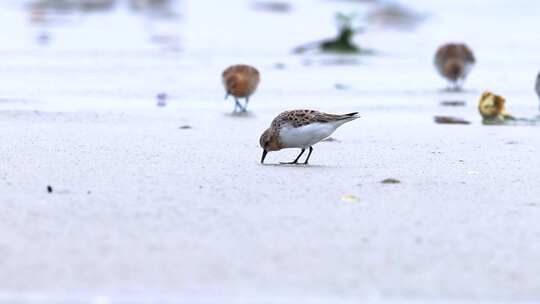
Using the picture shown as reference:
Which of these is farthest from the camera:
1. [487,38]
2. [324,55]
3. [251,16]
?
[251,16]

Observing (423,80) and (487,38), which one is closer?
(423,80)

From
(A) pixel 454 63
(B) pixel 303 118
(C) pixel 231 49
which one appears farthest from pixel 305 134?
(C) pixel 231 49

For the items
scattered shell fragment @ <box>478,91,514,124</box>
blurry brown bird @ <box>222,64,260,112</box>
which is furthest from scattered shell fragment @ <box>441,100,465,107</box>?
blurry brown bird @ <box>222,64,260,112</box>

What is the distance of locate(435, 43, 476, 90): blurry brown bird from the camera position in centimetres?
1495

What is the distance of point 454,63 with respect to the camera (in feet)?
49.0

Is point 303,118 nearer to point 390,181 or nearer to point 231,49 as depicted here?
point 390,181

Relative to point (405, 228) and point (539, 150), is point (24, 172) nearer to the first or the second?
point (405, 228)

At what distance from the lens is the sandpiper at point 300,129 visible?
27.7 feet

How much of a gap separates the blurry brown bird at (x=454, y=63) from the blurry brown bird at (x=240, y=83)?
114 inches

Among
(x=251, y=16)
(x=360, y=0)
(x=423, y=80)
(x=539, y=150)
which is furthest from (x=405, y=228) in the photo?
(x=360, y=0)

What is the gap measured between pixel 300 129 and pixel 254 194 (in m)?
1.64

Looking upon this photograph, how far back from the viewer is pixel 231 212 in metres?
6.34

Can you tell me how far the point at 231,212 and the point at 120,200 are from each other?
0.67 m

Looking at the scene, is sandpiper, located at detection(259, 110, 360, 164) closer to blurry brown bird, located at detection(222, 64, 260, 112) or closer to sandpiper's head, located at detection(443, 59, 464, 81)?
blurry brown bird, located at detection(222, 64, 260, 112)
